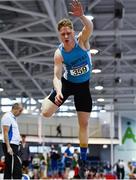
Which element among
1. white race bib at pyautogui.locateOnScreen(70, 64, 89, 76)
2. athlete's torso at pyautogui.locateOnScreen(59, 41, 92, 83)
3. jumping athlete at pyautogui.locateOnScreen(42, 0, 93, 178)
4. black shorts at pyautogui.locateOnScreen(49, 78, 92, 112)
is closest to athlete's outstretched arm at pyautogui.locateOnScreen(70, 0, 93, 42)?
jumping athlete at pyautogui.locateOnScreen(42, 0, 93, 178)

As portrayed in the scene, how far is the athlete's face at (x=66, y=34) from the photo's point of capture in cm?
519

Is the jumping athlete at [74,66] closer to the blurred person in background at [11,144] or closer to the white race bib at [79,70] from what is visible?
the white race bib at [79,70]

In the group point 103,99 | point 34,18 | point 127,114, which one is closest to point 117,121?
point 127,114

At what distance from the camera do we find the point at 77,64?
17.7 ft

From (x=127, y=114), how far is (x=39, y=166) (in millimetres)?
23542

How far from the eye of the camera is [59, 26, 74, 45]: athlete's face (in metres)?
5.19

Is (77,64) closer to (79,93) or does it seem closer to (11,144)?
(79,93)

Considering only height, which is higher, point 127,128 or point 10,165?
point 127,128

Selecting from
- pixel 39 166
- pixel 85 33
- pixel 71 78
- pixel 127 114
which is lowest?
pixel 39 166

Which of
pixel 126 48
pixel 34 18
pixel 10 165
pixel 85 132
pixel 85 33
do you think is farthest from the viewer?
pixel 126 48

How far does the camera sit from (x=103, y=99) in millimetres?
35000

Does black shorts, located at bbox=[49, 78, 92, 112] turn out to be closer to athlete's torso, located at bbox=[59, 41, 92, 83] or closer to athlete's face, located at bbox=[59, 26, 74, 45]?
athlete's torso, located at bbox=[59, 41, 92, 83]

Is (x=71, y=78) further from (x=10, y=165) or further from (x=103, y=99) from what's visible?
(x=103, y=99)

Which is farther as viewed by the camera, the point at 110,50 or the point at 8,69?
the point at 8,69
